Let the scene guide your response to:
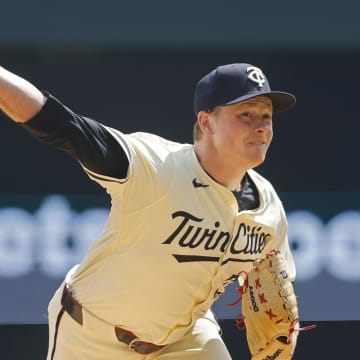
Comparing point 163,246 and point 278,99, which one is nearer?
point 163,246

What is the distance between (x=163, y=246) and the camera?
10.8ft

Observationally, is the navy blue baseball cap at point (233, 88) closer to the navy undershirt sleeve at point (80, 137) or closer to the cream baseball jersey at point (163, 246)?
the cream baseball jersey at point (163, 246)

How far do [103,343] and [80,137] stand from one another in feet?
2.52

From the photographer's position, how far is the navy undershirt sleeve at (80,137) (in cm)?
284

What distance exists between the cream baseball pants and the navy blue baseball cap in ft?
2.36

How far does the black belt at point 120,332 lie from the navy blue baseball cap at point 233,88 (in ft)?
2.40

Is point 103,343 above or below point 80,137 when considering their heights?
below

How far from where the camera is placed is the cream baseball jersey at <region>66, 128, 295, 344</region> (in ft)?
10.6

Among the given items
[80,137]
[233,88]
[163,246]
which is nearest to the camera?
[80,137]

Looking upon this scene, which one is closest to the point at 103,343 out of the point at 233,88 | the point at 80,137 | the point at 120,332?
the point at 120,332

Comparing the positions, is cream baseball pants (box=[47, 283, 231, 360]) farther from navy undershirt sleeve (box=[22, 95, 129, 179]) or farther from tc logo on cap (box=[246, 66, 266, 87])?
tc logo on cap (box=[246, 66, 266, 87])

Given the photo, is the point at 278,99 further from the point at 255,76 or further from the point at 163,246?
the point at 163,246

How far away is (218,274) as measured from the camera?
340 centimetres

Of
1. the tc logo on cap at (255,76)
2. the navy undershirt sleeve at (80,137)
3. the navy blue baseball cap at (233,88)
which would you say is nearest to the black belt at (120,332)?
the navy undershirt sleeve at (80,137)
